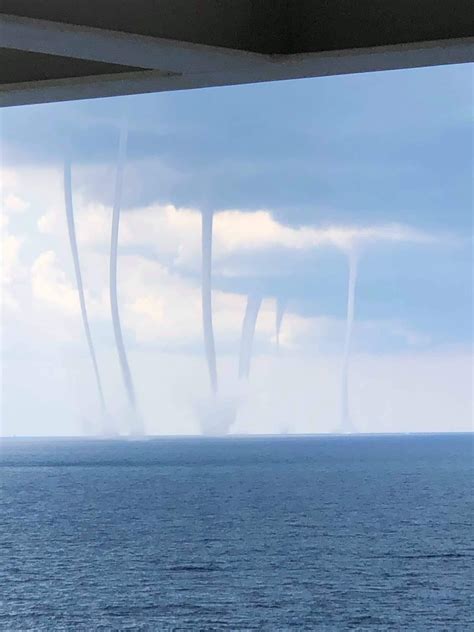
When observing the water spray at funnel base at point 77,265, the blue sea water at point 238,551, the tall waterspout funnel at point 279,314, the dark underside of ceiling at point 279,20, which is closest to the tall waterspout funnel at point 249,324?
the tall waterspout funnel at point 279,314

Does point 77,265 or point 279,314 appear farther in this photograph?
point 279,314

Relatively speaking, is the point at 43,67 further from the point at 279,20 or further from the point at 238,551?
the point at 238,551

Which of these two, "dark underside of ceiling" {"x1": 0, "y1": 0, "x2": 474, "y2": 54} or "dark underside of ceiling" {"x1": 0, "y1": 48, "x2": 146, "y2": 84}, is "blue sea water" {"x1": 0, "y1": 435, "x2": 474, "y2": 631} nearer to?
"dark underside of ceiling" {"x1": 0, "y1": 48, "x2": 146, "y2": 84}

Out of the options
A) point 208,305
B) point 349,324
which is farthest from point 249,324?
point 349,324

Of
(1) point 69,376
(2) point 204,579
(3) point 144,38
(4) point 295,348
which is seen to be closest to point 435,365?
(4) point 295,348

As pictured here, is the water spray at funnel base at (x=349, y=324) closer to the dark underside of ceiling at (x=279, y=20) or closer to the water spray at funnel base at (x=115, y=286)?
the water spray at funnel base at (x=115, y=286)

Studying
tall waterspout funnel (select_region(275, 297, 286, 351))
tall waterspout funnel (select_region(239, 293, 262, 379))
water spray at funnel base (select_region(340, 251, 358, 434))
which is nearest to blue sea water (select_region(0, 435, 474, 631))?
water spray at funnel base (select_region(340, 251, 358, 434))

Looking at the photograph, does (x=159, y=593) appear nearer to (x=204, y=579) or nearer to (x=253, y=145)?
(x=204, y=579)
